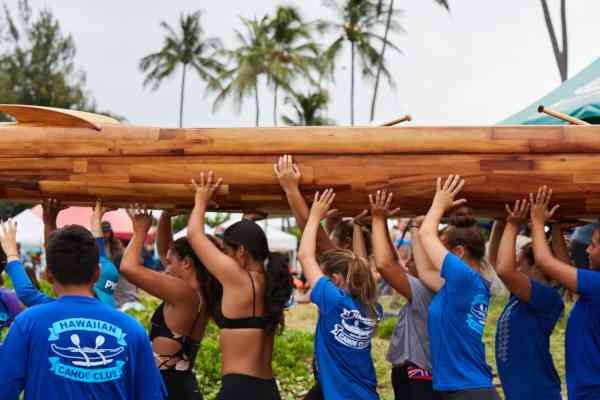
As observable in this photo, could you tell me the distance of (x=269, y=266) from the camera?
4.05 m

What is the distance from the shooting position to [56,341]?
2857 millimetres

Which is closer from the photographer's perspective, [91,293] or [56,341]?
[56,341]

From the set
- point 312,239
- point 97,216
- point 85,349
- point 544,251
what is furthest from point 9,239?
point 544,251

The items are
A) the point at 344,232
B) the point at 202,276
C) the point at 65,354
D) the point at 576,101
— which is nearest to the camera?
the point at 65,354

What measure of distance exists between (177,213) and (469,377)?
6.96ft

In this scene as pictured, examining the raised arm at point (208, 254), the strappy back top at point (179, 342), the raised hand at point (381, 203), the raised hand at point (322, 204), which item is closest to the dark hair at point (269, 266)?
the raised arm at point (208, 254)

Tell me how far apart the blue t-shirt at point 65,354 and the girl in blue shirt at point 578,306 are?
83.7 inches

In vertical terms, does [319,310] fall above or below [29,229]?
above

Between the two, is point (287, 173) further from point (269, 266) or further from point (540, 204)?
point (540, 204)

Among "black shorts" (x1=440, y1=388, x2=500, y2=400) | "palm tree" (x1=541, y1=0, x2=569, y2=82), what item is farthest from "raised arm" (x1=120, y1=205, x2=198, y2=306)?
"palm tree" (x1=541, y1=0, x2=569, y2=82)

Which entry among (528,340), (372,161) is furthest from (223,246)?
(528,340)

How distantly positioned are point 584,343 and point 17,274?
3041 millimetres

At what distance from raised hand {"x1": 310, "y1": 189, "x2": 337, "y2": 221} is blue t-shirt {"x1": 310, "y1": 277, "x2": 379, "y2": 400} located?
15.2 inches

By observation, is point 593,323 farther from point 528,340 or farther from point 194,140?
point 194,140
